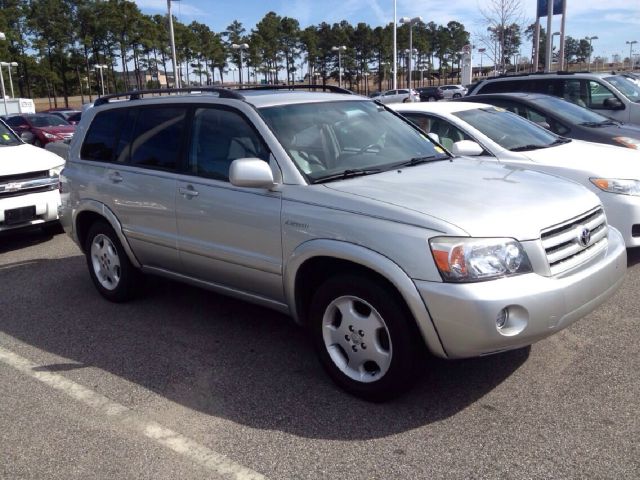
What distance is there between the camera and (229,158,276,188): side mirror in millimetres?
3738

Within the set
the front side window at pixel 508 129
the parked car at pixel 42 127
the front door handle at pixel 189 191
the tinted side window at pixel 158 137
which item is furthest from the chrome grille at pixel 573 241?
the parked car at pixel 42 127

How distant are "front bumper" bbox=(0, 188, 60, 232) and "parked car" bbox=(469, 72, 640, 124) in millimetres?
7625

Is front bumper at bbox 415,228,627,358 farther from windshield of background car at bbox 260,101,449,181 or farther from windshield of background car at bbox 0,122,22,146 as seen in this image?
windshield of background car at bbox 0,122,22,146

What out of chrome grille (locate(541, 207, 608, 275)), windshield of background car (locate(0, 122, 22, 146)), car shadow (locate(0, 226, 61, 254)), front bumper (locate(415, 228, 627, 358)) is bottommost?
car shadow (locate(0, 226, 61, 254))

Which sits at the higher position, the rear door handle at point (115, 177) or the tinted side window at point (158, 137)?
the tinted side window at point (158, 137)

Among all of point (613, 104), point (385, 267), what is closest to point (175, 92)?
point (385, 267)

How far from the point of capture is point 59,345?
15.1 ft

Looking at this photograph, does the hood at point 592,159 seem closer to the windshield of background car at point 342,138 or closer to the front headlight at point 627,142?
the front headlight at point 627,142

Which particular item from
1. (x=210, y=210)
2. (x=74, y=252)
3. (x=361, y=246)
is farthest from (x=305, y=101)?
(x=74, y=252)

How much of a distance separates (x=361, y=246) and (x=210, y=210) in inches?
53.1

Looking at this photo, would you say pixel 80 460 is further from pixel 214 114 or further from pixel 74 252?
pixel 74 252

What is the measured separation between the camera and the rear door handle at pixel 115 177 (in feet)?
16.7

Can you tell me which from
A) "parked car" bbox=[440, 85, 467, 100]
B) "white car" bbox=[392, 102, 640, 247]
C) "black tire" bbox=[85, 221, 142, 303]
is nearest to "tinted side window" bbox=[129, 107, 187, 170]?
"black tire" bbox=[85, 221, 142, 303]

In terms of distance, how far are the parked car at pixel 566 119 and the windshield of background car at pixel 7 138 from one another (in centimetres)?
653
